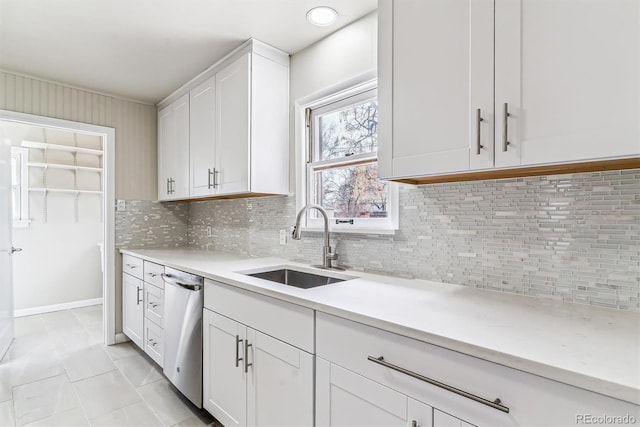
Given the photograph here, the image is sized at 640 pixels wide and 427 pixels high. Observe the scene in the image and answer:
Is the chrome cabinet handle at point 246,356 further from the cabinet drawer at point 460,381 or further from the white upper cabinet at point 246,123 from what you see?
the white upper cabinet at point 246,123

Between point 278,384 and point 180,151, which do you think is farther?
point 180,151

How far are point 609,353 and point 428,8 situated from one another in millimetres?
1230

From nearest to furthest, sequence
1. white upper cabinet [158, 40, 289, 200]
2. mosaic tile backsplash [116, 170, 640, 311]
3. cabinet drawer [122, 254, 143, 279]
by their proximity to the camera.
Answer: mosaic tile backsplash [116, 170, 640, 311], white upper cabinet [158, 40, 289, 200], cabinet drawer [122, 254, 143, 279]

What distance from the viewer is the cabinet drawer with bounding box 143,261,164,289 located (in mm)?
2434

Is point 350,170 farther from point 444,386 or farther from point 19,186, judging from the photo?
point 19,186

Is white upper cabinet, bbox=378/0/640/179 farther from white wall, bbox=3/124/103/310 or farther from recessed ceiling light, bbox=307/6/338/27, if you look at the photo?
white wall, bbox=3/124/103/310

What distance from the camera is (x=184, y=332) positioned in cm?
206

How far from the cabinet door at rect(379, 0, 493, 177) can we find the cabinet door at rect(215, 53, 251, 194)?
3.55ft

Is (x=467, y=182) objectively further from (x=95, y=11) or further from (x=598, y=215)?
(x=95, y=11)

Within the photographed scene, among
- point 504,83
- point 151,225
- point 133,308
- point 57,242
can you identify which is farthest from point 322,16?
point 57,242

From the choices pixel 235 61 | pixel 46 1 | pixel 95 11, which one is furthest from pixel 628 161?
pixel 46 1

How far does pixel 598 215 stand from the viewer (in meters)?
1.16

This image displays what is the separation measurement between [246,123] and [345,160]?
2.31 ft

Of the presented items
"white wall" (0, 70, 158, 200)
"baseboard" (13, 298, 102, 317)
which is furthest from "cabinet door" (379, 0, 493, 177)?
"baseboard" (13, 298, 102, 317)
